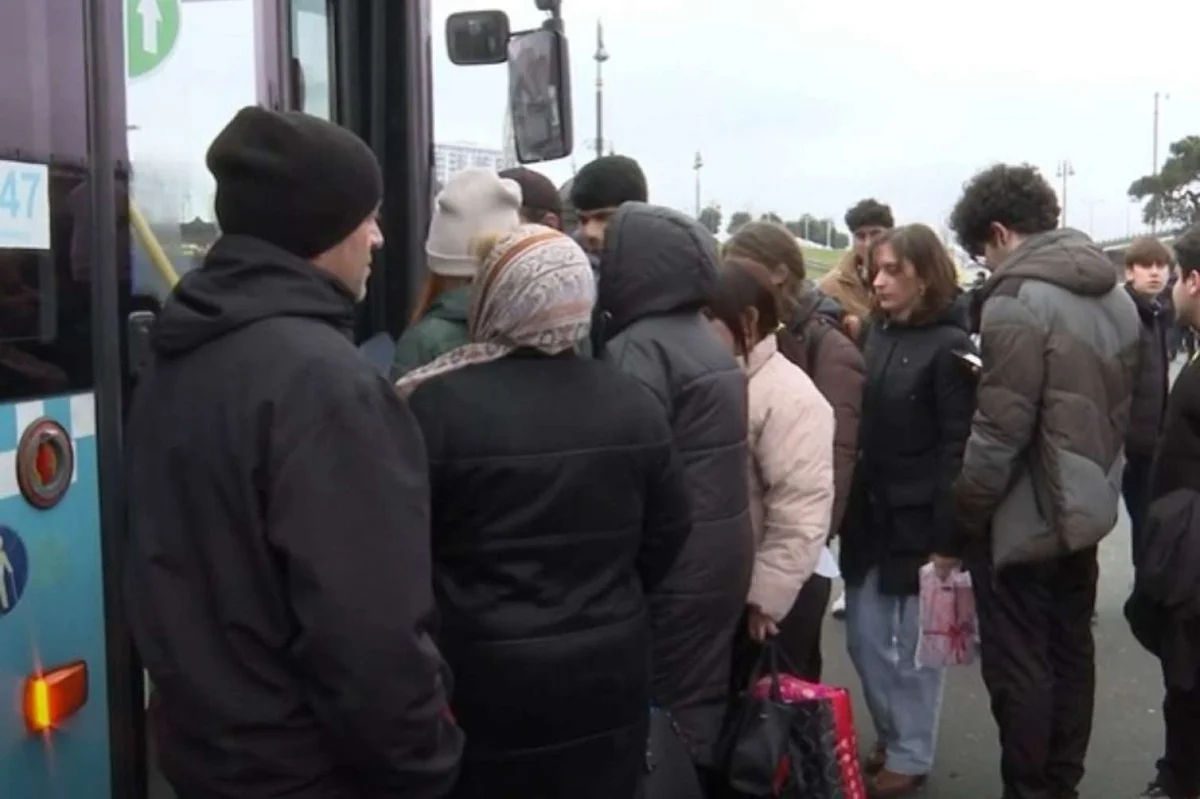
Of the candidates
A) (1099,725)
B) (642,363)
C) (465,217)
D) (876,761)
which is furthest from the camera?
(1099,725)

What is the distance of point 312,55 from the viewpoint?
3.39 metres

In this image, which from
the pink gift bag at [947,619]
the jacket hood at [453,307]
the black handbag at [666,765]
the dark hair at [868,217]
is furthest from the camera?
the dark hair at [868,217]

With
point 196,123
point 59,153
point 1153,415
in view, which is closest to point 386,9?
point 196,123

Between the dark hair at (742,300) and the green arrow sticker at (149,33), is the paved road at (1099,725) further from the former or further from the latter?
the green arrow sticker at (149,33)

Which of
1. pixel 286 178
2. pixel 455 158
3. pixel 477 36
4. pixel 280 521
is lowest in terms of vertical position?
pixel 280 521

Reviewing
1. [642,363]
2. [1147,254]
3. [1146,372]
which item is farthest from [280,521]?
[1147,254]

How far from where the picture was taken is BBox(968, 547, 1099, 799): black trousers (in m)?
4.21

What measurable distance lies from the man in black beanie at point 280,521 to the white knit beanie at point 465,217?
3.61 feet

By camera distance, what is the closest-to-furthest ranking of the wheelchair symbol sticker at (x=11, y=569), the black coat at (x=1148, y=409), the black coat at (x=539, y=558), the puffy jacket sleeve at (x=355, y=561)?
1. the puffy jacket sleeve at (x=355, y=561)
2. the wheelchair symbol sticker at (x=11, y=569)
3. the black coat at (x=539, y=558)
4. the black coat at (x=1148, y=409)

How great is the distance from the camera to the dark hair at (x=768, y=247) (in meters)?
4.43

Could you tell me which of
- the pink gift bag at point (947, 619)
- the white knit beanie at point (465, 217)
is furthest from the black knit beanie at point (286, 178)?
the pink gift bag at point (947, 619)

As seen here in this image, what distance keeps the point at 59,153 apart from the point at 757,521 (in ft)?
6.91

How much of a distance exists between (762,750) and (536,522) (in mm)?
1232

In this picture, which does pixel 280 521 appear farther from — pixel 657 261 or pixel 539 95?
pixel 539 95
